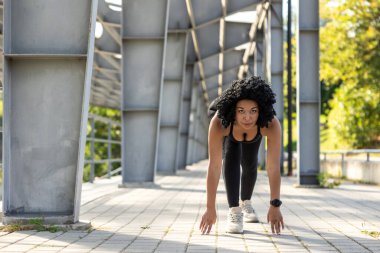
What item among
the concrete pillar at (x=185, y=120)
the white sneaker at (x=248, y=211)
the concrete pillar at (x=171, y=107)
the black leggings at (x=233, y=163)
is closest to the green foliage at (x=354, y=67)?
the concrete pillar at (x=185, y=120)

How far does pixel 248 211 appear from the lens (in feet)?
24.0

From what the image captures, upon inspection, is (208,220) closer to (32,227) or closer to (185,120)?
(32,227)

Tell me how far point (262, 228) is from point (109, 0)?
586 inches

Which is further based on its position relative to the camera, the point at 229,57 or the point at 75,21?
the point at 229,57

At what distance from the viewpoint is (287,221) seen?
306 inches

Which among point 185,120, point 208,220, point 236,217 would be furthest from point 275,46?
point 208,220

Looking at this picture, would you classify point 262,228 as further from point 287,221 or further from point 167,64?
point 167,64

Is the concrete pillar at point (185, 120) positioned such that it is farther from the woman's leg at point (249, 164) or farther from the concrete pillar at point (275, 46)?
the woman's leg at point (249, 164)

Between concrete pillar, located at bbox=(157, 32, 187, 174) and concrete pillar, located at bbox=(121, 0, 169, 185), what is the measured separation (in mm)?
6508

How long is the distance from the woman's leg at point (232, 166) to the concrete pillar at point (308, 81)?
817cm

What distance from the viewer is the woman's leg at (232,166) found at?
248 inches

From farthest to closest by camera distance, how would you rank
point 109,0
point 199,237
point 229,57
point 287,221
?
point 229,57
point 109,0
point 287,221
point 199,237

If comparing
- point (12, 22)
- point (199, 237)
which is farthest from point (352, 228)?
point (12, 22)

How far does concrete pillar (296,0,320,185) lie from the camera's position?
47.0ft
